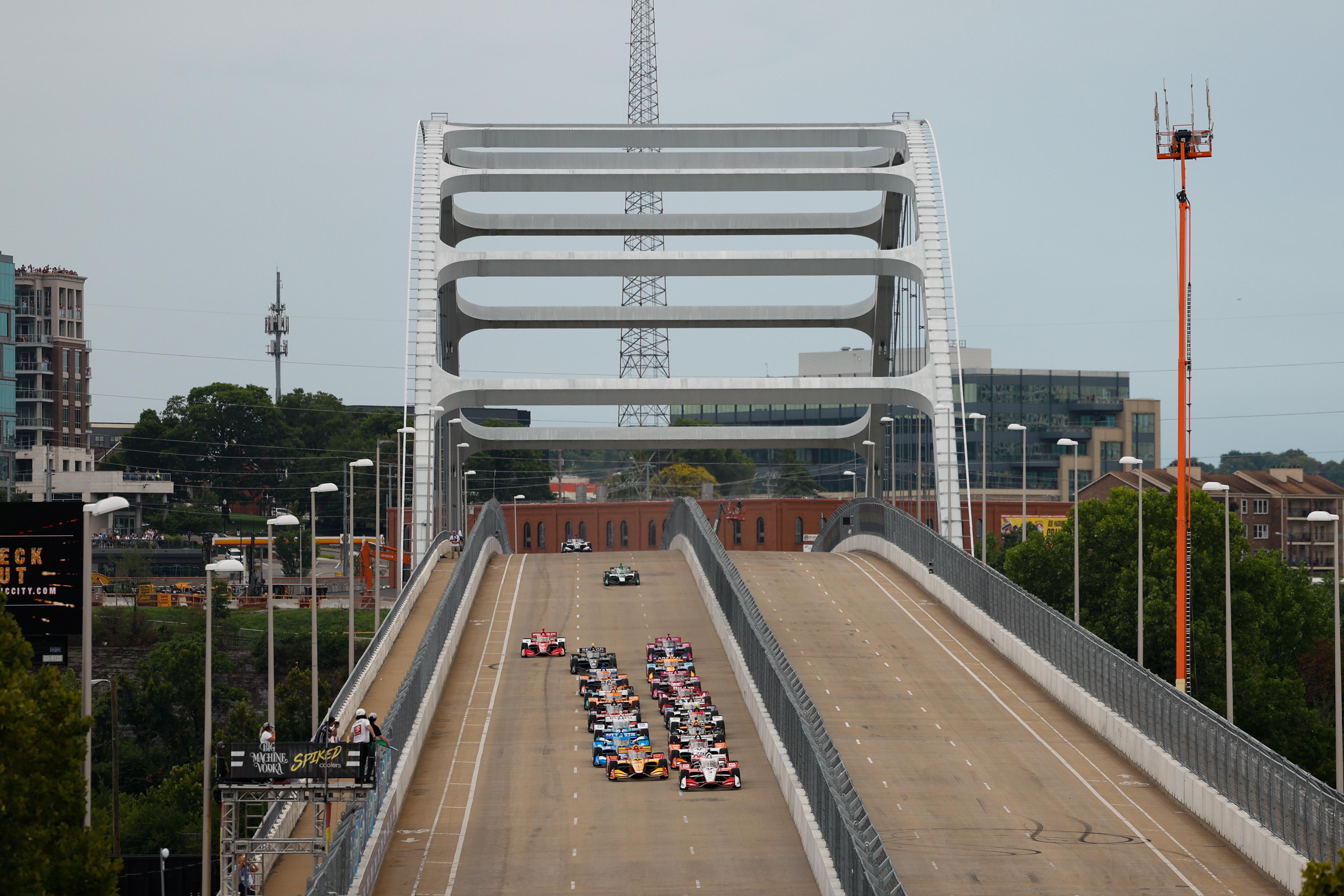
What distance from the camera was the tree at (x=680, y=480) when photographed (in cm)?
17475

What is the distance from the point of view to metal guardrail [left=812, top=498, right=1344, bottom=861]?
26875 millimetres

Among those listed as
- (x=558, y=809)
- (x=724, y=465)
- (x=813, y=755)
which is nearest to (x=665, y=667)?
(x=558, y=809)

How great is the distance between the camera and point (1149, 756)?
115 feet

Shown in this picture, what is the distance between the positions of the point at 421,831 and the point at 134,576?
97.0 metres

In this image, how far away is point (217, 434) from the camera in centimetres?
15750

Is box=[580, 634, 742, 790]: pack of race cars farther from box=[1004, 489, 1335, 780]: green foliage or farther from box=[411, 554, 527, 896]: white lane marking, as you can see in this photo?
box=[1004, 489, 1335, 780]: green foliage

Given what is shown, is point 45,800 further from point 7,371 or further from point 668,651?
point 7,371

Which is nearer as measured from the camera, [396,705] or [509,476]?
[396,705]

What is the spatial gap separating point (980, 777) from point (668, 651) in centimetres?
1616

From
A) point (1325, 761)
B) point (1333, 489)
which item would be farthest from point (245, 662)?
point (1333, 489)

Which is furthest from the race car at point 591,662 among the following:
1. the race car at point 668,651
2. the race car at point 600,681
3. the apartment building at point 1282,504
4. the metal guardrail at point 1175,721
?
the apartment building at point 1282,504

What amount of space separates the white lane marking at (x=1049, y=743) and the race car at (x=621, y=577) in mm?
10513

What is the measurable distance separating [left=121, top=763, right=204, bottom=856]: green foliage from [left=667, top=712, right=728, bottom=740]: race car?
3411cm

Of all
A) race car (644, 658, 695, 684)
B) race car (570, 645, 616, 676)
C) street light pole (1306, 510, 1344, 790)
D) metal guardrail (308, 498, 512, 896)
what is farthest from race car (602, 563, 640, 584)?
street light pole (1306, 510, 1344, 790)
